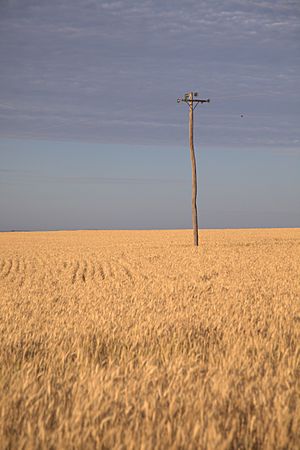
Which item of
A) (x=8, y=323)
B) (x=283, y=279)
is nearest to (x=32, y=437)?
(x=8, y=323)

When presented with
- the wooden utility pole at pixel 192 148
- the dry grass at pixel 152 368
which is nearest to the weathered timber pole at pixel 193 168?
the wooden utility pole at pixel 192 148

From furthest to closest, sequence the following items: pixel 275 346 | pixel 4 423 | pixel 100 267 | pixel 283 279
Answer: pixel 100 267 → pixel 283 279 → pixel 275 346 → pixel 4 423

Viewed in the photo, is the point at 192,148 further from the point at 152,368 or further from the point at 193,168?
the point at 152,368

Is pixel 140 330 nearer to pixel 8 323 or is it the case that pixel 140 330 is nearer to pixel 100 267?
pixel 8 323

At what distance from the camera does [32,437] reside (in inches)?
124

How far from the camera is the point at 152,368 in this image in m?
4.52

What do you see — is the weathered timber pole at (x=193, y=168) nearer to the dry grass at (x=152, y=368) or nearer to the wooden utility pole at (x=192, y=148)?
the wooden utility pole at (x=192, y=148)

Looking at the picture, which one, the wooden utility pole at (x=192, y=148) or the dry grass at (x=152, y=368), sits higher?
the wooden utility pole at (x=192, y=148)

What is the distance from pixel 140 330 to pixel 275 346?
180cm

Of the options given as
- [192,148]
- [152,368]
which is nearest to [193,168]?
[192,148]

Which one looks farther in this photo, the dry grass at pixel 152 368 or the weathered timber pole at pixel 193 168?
the weathered timber pole at pixel 193 168

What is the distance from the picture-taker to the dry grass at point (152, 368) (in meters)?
3.33

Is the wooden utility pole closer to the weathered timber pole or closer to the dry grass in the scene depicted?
the weathered timber pole

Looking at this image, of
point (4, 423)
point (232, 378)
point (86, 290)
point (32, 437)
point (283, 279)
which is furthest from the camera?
point (283, 279)
